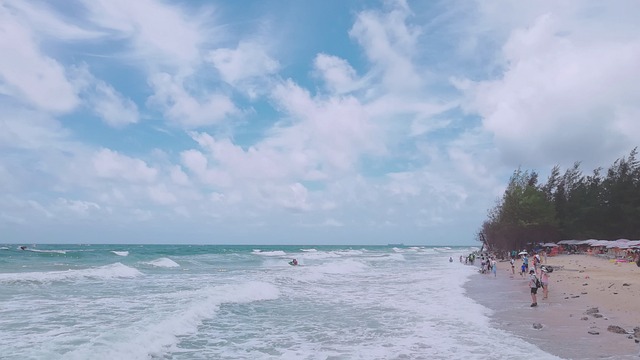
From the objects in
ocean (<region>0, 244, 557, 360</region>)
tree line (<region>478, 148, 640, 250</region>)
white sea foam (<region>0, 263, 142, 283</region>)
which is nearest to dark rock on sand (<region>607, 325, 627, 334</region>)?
ocean (<region>0, 244, 557, 360</region>)

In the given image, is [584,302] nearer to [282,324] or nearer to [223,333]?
[282,324]

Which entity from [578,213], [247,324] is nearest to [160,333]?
[247,324]

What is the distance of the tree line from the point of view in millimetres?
58906

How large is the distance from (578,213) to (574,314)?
5860 centimetres

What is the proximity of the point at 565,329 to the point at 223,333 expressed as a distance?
9530mm

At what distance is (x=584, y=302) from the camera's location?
58.0 ft

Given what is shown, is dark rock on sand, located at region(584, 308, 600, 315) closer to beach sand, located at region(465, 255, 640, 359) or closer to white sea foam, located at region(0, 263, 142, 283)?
beach sand, located at region(465, 255, 640, 359)

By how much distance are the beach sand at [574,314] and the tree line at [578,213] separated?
3571cm

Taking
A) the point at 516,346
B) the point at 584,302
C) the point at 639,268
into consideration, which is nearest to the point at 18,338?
the point at 516,346

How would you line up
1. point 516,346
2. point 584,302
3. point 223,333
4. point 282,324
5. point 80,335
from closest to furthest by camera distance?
point 516,346 → point 80,335 → point 223,333 → point 282,324 → point 584,302

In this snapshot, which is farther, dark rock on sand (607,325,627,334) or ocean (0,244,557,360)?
dark rock on sand (607,325,627,334)

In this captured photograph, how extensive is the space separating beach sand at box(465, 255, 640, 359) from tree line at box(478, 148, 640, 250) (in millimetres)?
35711

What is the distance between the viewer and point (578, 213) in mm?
66438

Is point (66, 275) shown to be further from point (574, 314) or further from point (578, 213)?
point (578, 213)
